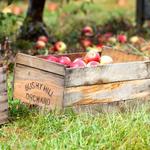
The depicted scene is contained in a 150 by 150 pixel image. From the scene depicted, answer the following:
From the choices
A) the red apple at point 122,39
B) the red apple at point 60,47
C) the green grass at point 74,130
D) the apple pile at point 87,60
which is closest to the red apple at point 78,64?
the apple pile at point 87,60

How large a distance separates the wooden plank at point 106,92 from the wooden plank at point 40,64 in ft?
0.54

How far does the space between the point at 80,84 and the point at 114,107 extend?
36 centimetres

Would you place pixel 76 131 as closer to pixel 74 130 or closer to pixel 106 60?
pixel 74 130

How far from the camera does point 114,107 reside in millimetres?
4609

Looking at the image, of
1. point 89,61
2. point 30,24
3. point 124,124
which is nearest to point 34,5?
point 30,24

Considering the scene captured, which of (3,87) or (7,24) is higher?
(7,24)

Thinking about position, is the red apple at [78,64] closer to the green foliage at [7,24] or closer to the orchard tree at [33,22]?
the green foliage at [7,24]

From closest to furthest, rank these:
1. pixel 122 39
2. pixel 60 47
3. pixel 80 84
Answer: pixel 80 84
pixel 60 47
pixel 122 39

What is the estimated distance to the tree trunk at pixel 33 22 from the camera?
7.46 metres

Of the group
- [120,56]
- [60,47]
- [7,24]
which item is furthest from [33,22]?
[120,56]

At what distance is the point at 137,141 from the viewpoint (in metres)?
3.74

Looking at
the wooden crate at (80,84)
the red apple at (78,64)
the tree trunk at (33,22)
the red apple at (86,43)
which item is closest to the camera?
the wooden crate at (80,84)

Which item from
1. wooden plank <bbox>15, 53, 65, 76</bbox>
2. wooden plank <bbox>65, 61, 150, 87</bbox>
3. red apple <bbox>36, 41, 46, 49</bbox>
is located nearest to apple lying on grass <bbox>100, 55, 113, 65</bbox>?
wooden plank <bbox>65, 61, 150, 87</bbox>

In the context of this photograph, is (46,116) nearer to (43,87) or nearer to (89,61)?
(43,87)
